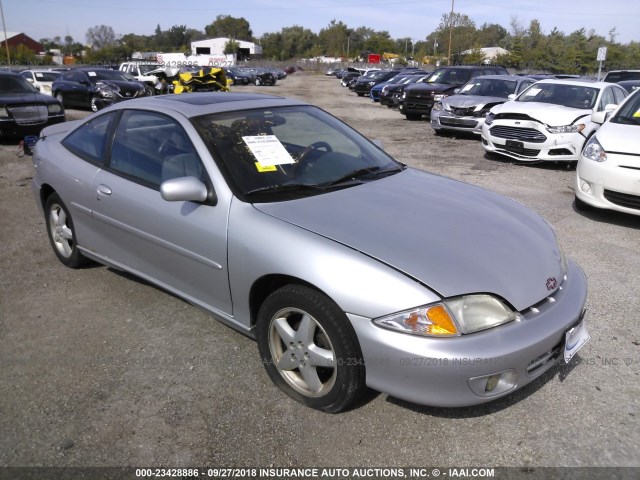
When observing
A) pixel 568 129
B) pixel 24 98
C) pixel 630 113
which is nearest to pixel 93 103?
pixel 24 98

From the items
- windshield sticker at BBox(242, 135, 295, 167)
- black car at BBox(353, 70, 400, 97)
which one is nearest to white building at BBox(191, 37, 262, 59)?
black car at BBox(353, 70, 400, 97)

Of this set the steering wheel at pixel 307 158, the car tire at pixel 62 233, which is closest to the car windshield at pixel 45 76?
the car tire at pixel 62 233

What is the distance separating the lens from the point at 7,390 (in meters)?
2.85

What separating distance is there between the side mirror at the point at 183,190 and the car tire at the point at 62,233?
1698 millimetres

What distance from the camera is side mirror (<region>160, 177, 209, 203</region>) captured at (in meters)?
2.85

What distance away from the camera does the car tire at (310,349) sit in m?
2.40

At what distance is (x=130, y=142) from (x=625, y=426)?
343 centimetres

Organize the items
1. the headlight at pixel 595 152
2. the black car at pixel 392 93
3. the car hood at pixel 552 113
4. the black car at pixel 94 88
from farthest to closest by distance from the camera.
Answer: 1. the black car at pixel 392 93
2. the black car at pixel 94 88
3. the car hood at pixel 552 113
4. the headlight at pixel 595 152

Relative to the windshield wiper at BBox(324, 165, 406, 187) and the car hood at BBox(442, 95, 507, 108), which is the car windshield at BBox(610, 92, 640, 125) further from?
the car hood at BBox(442, 95, 507, 108)

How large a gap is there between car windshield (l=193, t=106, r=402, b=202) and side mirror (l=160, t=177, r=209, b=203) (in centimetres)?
18

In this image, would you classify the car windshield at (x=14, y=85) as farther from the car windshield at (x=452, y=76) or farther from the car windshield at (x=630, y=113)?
the car windshield at (x=630, y=113)

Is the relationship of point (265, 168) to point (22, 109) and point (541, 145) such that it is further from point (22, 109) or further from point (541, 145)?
point (22, 109)

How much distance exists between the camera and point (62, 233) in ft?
14.4

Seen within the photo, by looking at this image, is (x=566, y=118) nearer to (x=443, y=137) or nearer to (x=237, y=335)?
(x=443, y=137)
